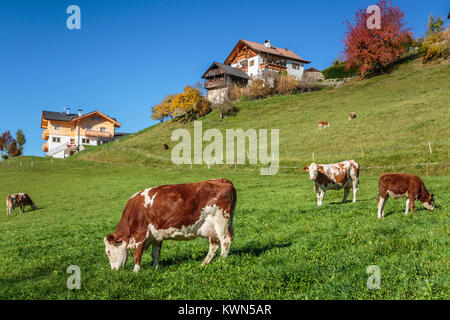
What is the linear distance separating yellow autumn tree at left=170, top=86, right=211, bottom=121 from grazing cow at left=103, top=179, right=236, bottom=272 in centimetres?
6973

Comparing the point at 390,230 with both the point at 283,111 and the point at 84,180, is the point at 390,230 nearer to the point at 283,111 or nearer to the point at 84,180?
the point at 84,180

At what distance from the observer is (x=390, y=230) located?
26.9 ft

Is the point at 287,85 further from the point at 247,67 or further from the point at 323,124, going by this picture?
the point at 323,124

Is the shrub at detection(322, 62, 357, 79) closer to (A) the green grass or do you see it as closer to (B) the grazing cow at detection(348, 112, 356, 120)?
(B) the grazing cow at detection(348, 112, 356, 120)

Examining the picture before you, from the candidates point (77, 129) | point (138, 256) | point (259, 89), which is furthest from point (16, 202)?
point (77, 129)

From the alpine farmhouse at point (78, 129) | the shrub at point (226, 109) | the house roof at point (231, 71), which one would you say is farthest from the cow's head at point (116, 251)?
the alpine farmhouse at point (78, 129)

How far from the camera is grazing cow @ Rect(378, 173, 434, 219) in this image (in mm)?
11094

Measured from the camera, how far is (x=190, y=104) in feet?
250

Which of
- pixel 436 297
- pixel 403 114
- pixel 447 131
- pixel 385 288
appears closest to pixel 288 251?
pixel 385 288

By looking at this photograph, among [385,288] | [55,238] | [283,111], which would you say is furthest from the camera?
[283,111]

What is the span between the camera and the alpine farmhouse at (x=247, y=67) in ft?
279

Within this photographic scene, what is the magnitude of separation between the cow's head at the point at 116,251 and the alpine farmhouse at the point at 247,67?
76.3 metres

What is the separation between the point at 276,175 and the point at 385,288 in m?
27.2

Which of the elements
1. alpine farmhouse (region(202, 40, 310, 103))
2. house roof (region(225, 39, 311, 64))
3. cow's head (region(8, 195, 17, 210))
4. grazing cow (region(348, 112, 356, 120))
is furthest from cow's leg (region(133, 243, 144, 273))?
house roof (region(225, 39, 311, 64))
